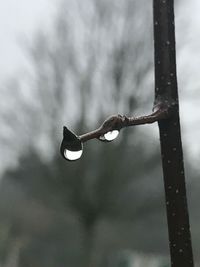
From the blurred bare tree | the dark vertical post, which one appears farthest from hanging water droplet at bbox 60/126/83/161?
the blurred bare tree

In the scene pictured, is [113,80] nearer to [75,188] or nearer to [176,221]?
[75,188]

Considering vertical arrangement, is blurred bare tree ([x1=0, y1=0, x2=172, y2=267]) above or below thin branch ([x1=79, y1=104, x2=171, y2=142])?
above

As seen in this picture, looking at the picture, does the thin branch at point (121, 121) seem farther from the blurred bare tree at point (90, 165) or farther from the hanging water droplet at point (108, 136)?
the blurred bare tree at point (90, 165)

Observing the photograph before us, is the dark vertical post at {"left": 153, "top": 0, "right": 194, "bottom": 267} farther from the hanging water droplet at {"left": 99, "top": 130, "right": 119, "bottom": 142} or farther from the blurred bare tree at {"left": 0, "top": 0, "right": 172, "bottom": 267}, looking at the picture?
the blurred bare tree at {"left": 0, "top": 0, "right": 172, "bottom": 267}

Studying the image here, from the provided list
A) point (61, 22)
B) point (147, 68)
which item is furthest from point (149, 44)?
point (61, 22)

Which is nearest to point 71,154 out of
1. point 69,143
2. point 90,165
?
point 69,143

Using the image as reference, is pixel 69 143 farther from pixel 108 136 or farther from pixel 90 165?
pixel 90 165

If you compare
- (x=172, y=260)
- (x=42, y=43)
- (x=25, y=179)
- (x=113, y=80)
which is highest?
(x=42, y=43)

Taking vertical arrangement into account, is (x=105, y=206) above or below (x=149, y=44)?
below
